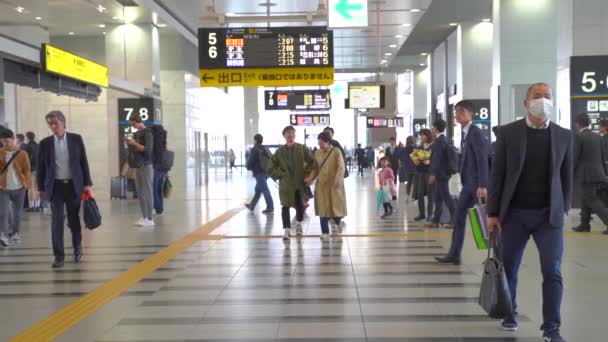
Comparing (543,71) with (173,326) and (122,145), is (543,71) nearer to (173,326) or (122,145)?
(122,145)

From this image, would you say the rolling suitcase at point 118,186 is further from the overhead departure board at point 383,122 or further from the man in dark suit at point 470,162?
the overhead departure board at point 383,122

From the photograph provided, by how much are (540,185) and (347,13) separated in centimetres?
883

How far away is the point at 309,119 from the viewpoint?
126 feet

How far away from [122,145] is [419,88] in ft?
71.0

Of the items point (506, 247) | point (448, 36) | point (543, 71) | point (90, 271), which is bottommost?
point (90, 271)

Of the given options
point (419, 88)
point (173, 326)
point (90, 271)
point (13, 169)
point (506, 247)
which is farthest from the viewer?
point (419, 88)

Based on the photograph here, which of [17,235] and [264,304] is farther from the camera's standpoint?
[17,235]

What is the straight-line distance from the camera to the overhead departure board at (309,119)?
3794 centimetres

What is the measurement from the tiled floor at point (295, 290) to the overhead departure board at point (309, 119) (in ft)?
90.2

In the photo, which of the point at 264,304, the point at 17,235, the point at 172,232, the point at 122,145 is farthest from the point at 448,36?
the point at 264,304

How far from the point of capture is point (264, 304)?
575 centimetres

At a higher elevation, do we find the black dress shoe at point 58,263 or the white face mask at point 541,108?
the white face mask at point 541,108

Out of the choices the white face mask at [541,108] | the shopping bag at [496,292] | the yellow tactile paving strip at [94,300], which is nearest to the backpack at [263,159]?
the yellow tactile paving strip at [94,300]

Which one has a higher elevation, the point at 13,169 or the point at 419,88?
the point at 419,88
